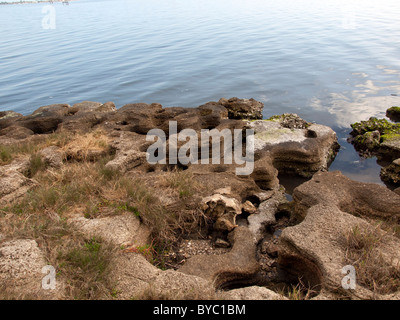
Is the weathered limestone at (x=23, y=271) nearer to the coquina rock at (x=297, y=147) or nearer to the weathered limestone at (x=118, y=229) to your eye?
the weathered limestone at (x=118, y=229)

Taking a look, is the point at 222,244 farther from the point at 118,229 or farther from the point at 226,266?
the point at 118,229

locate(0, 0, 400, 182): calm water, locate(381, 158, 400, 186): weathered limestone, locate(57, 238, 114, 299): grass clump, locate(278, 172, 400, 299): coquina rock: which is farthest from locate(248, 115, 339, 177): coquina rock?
locate(57, 238, 114, 299): grass clump

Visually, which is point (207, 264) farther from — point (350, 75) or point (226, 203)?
point (350, 75)

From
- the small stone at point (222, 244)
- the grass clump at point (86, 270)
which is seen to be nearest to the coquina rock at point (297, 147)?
the small stone at point (222, 244)

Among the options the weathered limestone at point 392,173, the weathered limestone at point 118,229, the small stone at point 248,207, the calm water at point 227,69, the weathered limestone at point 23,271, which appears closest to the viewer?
the weathered limestone at point 23,271

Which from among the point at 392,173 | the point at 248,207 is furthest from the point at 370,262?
the point at 392,173

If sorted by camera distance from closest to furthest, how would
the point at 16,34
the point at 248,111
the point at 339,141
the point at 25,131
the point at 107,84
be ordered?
the point at 25,131 < the point at 339,141 < the point at 248,111 < the point at 107,84 < the point at 16,34

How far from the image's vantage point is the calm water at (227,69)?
53.1 feet

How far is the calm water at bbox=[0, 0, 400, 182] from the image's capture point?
1618 cm

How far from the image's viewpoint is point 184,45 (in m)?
31.6

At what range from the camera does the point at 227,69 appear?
77.9 feet
